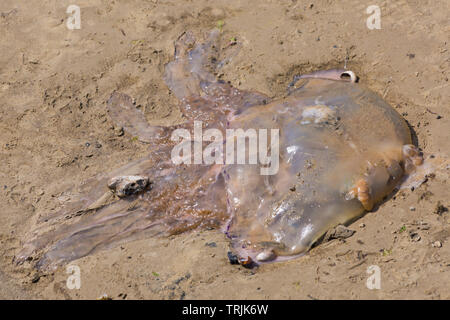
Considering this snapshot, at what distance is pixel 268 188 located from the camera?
4375 mm

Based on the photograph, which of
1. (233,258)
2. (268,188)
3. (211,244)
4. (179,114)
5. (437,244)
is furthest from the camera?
(179,114)

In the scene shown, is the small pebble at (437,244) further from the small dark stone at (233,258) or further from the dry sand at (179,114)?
the small dark stone at (233,258)

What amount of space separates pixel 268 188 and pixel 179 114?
5.80ft

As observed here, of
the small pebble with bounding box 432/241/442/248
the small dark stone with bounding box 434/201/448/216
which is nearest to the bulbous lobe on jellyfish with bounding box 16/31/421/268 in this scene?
the small dark stone with bounding box 434/201/448/216

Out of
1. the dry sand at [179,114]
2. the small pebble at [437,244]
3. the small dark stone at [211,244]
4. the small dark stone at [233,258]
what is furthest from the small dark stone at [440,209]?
the small dark stone at [211,244]

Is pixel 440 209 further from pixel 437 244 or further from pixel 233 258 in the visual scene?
pixel 233 258

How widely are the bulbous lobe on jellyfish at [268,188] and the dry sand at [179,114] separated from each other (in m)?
0.17

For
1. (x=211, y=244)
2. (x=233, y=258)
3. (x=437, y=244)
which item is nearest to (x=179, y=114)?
(x=211, y=244)

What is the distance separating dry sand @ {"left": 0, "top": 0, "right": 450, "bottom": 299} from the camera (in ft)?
12.8

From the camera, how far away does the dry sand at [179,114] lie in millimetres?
3895

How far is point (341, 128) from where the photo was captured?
14.8 feet

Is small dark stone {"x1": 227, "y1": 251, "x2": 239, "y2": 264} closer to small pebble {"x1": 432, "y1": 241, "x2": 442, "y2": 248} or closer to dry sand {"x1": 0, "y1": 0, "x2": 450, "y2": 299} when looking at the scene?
dry sand {"x1": 0, "y1": 0, "x2": 450, "y2": 299}

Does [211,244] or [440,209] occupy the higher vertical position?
[440,209]

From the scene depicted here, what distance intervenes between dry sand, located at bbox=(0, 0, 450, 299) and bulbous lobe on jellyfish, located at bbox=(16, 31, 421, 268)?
17 cm
